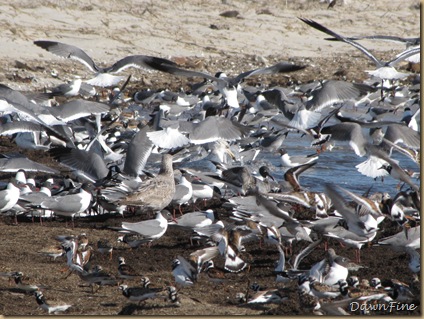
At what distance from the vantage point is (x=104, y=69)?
12383 mm

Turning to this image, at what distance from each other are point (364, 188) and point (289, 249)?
4158mm

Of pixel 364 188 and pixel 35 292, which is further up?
pixel 35 292

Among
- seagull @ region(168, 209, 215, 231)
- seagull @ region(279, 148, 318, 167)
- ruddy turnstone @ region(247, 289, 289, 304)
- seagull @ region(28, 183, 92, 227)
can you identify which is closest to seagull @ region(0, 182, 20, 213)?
seagull @ region(28, 183, 92, 227)

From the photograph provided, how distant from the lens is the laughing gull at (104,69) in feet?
36.7

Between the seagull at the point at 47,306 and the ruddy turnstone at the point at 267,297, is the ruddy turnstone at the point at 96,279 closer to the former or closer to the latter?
the seagull at the point at 47,306

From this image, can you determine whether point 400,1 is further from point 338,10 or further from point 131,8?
point 131,8

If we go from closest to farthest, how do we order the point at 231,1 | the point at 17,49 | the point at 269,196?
the point at 269,196
the point at 17,49
the point at 231,1

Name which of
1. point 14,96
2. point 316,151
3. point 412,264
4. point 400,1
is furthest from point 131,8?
point 412,264

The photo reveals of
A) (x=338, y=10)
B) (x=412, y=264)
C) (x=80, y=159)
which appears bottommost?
(x=338, y=10)

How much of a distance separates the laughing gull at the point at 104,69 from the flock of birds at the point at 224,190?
2cm

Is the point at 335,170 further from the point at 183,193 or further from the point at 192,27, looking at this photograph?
the point at 192,27

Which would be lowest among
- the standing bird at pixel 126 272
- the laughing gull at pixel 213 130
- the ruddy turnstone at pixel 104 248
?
the laughing gull at pixel 213 130

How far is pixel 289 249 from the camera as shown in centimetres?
780

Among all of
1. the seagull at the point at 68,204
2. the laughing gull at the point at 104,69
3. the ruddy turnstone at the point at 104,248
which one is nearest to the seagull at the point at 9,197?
the seagull at the point at 68,204
